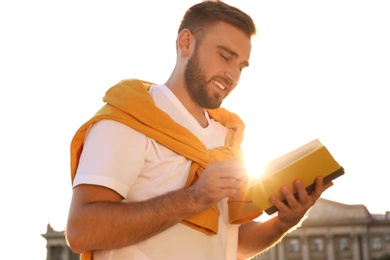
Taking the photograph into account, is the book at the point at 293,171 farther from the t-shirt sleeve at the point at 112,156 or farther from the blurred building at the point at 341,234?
the blurred building at the point at 341,234

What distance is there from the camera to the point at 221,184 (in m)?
2.66

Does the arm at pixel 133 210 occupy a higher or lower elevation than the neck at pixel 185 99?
lower

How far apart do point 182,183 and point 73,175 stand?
440mm

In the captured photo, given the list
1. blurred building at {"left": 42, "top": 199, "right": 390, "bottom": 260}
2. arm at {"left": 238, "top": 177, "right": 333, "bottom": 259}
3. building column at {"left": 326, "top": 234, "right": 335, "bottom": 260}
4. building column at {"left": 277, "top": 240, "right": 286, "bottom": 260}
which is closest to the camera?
arm at {"left": 238, "top": 177, "right": 333, "bottom": 259}

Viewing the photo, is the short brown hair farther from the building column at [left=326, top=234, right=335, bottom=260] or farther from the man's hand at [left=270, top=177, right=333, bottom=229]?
the building column at [left=326, top=234, right=335, bottom=260]

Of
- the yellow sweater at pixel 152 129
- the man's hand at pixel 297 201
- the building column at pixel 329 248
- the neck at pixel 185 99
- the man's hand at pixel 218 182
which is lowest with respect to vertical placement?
the man's hand at pixel 218 182

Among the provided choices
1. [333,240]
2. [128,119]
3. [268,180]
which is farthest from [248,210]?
[333,240]

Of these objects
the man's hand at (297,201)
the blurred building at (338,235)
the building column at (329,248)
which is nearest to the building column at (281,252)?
the blurred building at (338,235)

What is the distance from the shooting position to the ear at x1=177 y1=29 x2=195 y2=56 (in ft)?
10.3

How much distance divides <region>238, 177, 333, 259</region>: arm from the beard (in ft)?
1.59

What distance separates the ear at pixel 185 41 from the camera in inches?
124

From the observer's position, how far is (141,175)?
9.53 feet

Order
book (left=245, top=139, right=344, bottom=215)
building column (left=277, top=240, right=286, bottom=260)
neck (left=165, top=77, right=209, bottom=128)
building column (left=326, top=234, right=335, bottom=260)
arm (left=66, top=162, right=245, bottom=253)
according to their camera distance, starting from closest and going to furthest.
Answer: arm (left=66, top=162, right=245, bottom=253)
book (left=245, top=139, right=344, bottom=215)
neck (left=165, top=77, right=209, bottom=128)
building column (left=326, top=234, right=335, bottom=260)
building column (left=277, top=240, right=286, bottom=260)

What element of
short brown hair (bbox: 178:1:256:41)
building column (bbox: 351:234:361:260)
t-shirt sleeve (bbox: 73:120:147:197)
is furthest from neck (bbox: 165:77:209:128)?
building column (bbox: 351:234:361:260)
